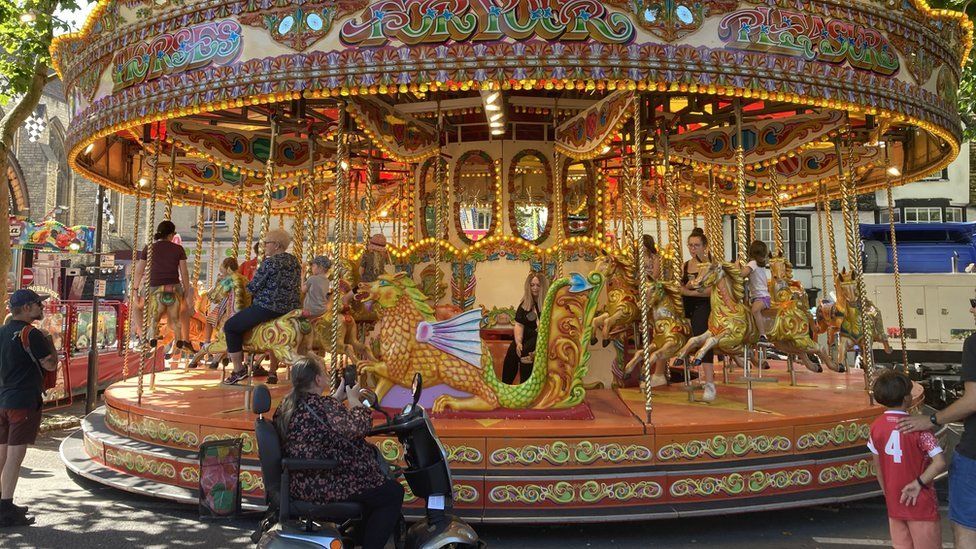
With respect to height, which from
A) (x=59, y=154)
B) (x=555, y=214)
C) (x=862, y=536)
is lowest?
(x=862, y=536)

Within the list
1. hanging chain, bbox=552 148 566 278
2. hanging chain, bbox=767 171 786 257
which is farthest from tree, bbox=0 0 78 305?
hanging chain, bbox=767 171 786 257

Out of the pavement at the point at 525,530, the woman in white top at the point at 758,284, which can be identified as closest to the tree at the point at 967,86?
the woman in white top at the point at 758,284

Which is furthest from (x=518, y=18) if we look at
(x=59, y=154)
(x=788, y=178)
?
(x=59, y=154)

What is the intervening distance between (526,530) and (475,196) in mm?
6306

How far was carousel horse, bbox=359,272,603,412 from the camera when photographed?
22.4ft

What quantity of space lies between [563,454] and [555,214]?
224 inches

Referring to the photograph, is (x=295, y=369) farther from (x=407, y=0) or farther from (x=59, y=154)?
(x=59, y=154)

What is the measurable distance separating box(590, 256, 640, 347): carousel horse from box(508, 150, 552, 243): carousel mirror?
8.04 feet

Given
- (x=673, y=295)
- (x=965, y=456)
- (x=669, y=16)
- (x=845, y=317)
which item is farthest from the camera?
(x=845, y=317)

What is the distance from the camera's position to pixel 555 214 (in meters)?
11.2

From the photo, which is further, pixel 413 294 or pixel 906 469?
pixel 413 294

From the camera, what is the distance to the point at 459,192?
1144cm

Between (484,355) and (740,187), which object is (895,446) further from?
(740,187)

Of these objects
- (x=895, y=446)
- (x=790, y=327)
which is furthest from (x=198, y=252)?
(x=895, y=446)
